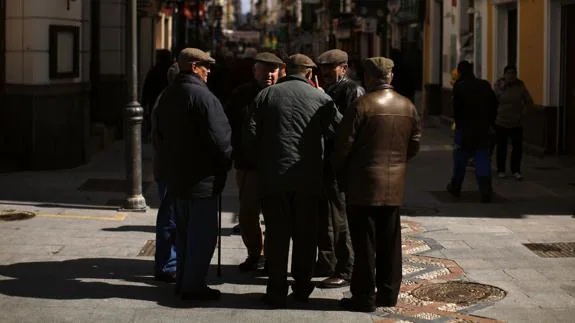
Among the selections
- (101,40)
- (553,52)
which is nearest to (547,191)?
(553,52)

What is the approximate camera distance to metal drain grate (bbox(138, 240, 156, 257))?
9461mm

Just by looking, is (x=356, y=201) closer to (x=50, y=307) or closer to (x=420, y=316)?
(x=420, y=316)

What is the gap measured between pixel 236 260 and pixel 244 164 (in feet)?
3.98

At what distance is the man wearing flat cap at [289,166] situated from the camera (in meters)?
7.50

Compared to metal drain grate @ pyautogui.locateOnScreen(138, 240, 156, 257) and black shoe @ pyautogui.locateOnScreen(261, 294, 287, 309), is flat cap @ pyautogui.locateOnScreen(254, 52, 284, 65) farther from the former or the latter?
metal drain grate @ pyautogui.locateOnScreen(138, 240, 156, 257)

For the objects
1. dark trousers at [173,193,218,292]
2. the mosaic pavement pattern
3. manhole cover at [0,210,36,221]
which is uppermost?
dark trousers at [173,193,218,292]

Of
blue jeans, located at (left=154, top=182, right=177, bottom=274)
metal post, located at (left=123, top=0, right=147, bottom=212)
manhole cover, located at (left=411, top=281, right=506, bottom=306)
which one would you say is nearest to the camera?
manhole cover, located at (left=411, top=281, right=506, bottom=306)

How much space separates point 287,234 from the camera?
7.60 metres

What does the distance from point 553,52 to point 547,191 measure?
208 inches

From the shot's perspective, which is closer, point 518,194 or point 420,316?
point 420,316

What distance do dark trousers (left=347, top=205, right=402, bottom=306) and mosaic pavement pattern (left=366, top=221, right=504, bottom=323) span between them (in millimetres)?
162

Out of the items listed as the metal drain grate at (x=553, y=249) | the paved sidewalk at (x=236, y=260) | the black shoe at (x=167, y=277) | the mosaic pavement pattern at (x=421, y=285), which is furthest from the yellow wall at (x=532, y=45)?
the black shoe at (x=167, y=277)

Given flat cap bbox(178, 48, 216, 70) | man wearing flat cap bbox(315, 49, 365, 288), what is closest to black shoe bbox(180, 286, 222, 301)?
man wearing flat cap bbox(315, 49, 365, 288)

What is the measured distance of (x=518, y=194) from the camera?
44.8 feet
